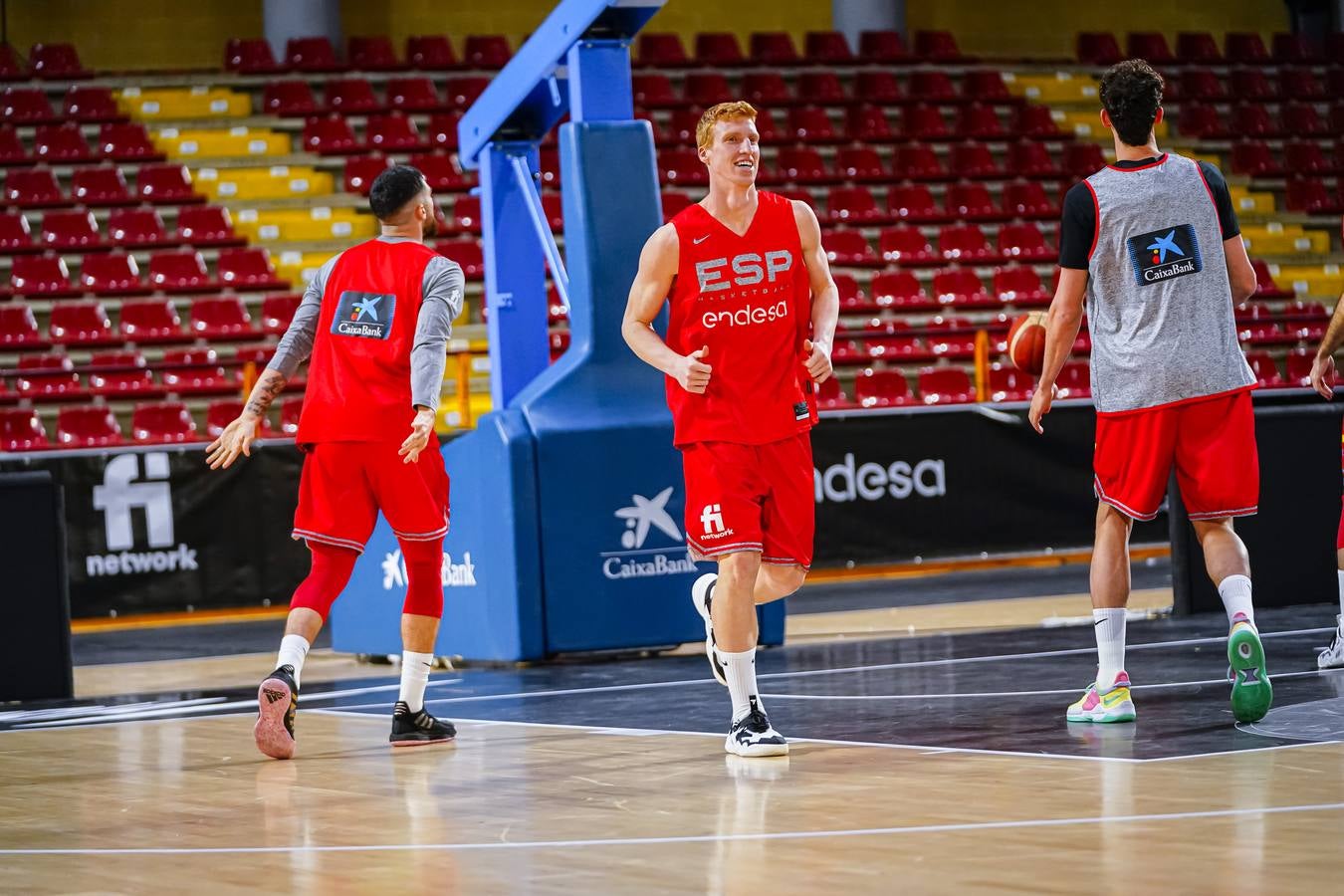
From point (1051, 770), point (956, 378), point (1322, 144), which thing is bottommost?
point (1051, 770)

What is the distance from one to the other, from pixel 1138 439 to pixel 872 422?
8.19 m

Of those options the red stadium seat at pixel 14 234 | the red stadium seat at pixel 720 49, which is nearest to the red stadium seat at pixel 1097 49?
the red stadium seat at pixel 720 49

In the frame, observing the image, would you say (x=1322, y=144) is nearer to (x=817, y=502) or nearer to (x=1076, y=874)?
(x=817, y=502)

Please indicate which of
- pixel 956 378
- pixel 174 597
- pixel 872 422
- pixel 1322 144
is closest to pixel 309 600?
pixel 174 597

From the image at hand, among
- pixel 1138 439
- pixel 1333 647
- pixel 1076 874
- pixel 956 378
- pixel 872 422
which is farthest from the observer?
pixel 956 378

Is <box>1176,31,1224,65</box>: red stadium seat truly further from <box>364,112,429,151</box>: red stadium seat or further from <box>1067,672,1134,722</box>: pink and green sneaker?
<box>1067,672,1134,722</box>: pink and green sneaker

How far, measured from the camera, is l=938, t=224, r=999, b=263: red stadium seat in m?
19.1

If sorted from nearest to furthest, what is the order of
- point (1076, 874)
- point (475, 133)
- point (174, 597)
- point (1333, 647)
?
point (1076, 874) → point (1333, 647) → point (475, 133) → point (174, 597)

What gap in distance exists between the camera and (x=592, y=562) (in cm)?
864

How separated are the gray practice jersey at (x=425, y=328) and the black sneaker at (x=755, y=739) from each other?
4.72ft

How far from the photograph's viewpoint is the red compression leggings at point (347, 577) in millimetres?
6141

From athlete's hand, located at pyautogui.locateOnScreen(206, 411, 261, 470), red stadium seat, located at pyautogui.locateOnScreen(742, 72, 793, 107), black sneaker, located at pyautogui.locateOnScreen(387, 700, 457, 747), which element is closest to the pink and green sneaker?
black sneaker, located at pyautogui.locateOnScreen(387, 700, 457, 747)

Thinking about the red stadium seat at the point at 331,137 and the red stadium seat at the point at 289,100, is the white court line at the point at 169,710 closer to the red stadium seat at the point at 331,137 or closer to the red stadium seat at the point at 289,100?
the red stadium seat at the point at 331,137

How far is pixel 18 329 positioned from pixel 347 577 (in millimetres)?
11031
